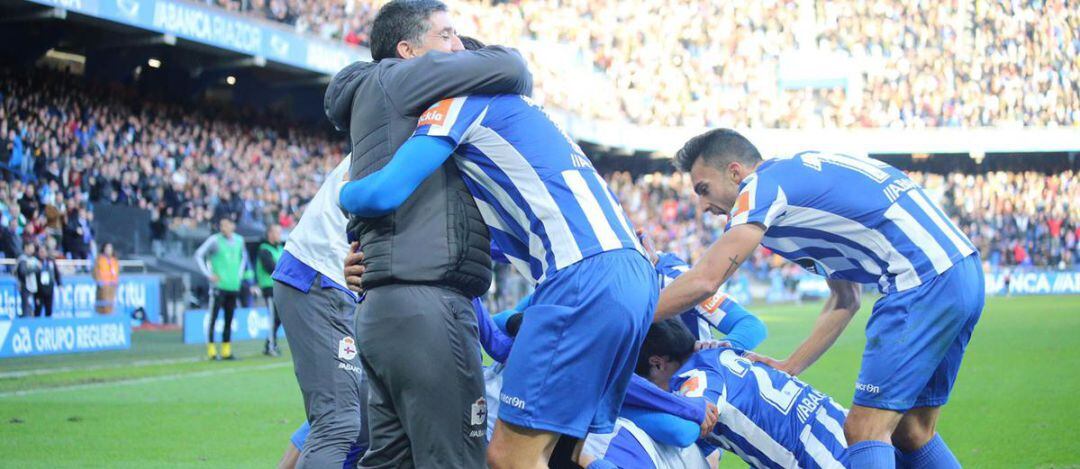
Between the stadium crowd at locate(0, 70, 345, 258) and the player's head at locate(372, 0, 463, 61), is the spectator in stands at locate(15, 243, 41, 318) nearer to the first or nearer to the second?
the stadium crowd at locate(0, 70, 345, 258)

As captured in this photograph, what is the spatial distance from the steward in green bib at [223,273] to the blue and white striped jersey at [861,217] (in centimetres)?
1104

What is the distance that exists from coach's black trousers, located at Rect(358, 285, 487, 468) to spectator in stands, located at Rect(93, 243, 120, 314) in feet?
51.9

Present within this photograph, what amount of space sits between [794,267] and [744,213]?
35.3m

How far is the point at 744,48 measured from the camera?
43969 millimetres

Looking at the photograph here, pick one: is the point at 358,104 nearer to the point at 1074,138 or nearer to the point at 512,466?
the point at 512,466

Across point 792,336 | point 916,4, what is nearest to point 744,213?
point 792,336

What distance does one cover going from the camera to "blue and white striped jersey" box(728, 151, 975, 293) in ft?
15.4

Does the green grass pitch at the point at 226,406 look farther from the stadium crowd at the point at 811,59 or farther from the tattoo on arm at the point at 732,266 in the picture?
the stadium crowd at the point at 811,59

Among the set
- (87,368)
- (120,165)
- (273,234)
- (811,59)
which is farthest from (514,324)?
(811,59)

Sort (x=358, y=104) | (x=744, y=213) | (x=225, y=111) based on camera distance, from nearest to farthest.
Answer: (x=358, y=104) → (x=744, y=213) → (x=225, y=111)

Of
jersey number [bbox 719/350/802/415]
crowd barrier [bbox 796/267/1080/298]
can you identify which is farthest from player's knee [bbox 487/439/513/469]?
crowd barrier [bbox 796/267/1080/298]

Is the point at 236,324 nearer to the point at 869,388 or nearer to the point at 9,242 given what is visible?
the point at 9,242

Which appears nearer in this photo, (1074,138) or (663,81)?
(1074,138)

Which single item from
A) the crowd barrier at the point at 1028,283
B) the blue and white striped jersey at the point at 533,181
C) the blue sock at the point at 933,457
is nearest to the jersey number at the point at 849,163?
the blue sock at the point at 933,457
